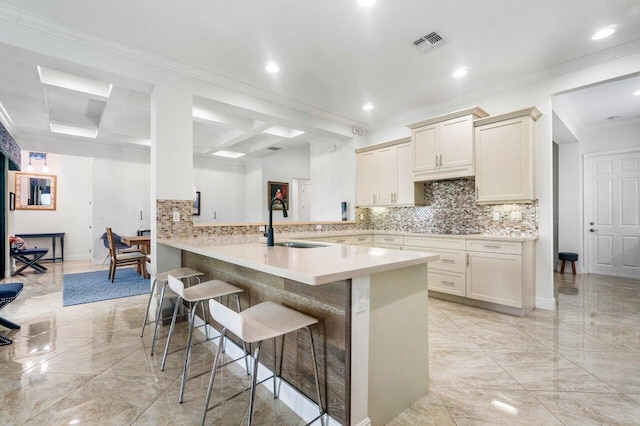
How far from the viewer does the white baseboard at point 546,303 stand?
3.54 metres

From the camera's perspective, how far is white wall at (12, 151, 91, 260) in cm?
707

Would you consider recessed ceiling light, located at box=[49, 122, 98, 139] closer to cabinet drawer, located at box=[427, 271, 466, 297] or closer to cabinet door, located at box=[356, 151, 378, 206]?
cabinet door, located at box=[356, 151, 378, 206]

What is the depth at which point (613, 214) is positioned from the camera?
5496 mm

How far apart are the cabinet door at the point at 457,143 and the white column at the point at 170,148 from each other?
322cm

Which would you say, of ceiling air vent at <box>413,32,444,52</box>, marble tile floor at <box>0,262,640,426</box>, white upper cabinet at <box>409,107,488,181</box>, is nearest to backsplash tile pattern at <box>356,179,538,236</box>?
white upper cabinet at <box>409,107,488,181</box>

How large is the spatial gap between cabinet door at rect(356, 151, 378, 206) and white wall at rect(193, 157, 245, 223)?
4.77 meters

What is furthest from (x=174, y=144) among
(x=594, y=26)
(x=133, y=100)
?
(x=594, y=26)

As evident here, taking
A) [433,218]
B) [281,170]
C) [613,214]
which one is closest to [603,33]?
[433,218]

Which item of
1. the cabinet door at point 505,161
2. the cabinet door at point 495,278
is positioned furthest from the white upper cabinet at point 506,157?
the cabinet door at point 495,278

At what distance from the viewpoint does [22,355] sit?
2.48 metres

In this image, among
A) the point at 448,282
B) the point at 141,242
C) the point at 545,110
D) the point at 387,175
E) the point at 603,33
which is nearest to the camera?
the point at 603,33

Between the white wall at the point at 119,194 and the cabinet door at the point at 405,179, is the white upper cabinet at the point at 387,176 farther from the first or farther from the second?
the white wall at the point at 119,194

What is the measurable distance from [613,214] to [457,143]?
403 centimetres

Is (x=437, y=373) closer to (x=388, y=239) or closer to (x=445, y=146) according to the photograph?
(x=388, y=239)
